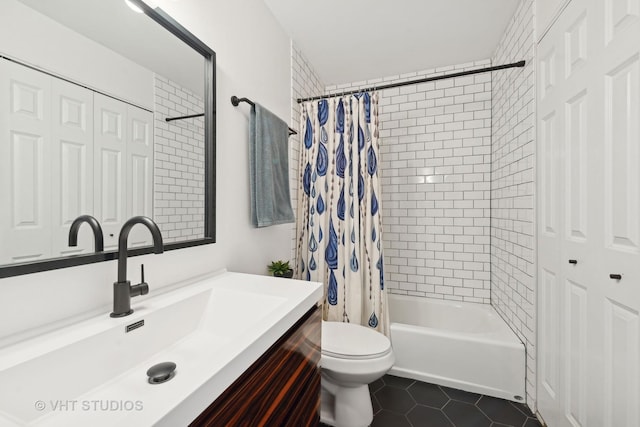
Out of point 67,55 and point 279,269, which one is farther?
point 279,269

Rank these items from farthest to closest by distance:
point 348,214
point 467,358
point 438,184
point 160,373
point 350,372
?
1. point 438,184
2. point 348,214
3. point 467,358
4. point 350,372
5. point 160,373

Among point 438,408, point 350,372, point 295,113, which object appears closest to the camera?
point 350,372

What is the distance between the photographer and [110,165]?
88cm

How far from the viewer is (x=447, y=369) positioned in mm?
1872

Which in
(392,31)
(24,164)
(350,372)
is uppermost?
(392,31)

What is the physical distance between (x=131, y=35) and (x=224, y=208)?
0.77 meters

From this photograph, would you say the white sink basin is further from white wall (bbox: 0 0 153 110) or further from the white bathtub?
the white bathtub

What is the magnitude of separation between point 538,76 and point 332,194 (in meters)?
1.41

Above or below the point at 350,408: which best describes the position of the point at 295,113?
above

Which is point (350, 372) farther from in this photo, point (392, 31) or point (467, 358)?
point (392, 31)

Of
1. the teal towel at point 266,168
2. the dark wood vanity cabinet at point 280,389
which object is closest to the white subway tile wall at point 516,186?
the dark wood vanity cabinet at point 280,389

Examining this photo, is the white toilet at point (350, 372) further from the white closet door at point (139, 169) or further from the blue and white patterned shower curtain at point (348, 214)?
the white closet door at point (139, 169)

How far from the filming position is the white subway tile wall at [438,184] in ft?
8.06

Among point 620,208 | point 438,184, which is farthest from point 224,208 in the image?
point 438,184
